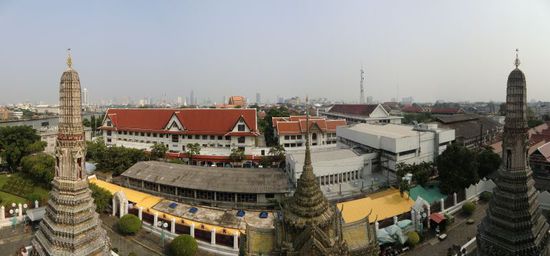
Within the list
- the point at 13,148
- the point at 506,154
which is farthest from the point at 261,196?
the point at 13,148

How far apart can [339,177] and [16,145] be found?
41.4 metres

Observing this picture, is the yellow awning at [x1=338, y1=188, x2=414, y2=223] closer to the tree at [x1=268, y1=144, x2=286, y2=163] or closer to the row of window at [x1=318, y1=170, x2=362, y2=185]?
the row of window at [x1=318, y1=170, x2=362, y2=185]

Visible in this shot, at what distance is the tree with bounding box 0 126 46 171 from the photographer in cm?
4144

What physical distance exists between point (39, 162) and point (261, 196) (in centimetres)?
2498

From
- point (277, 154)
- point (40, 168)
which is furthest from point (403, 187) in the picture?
point (40, 168)

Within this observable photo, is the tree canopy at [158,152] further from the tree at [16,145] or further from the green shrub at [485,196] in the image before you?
the green shrub at [485,196]

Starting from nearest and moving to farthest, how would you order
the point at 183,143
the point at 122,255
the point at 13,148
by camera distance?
Result: the point at 122,255, the point at 13,148, the point at 183,143

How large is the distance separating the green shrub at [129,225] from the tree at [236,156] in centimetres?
1964

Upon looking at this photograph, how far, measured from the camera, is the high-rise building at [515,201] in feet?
46.7

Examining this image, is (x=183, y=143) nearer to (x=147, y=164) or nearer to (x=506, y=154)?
(x=147, y=164)

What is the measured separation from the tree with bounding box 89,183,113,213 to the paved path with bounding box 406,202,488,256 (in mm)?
24817

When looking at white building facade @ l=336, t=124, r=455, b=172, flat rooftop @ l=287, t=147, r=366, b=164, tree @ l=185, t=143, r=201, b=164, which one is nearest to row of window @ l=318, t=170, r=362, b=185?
flat rooftop @ l=287, t=147, r=366, b=164

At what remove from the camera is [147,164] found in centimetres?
3625

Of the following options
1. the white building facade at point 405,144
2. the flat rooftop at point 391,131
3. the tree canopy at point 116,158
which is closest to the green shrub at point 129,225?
the tree canopy at point 116,158
